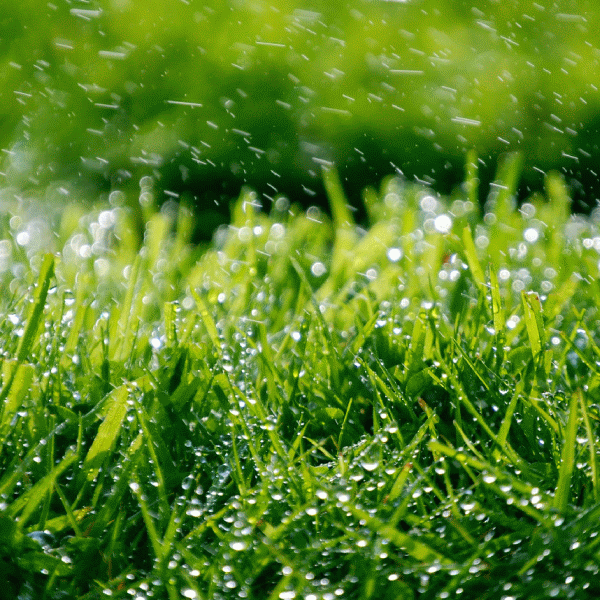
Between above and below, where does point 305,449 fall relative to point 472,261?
below

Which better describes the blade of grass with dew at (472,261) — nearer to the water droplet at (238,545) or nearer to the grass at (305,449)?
the grass at (305,449)

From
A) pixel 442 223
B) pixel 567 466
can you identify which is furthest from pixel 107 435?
pixel 442 223

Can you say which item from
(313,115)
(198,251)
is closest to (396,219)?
(198,251)

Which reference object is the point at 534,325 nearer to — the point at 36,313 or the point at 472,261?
the point at 472,261

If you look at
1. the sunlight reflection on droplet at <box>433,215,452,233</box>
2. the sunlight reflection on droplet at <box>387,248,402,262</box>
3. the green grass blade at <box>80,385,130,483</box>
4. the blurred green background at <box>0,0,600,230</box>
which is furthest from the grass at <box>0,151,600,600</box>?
the blurred green background at <box>0,0,600,230</box>

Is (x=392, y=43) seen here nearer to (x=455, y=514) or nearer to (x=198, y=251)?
(x=198, y=251)

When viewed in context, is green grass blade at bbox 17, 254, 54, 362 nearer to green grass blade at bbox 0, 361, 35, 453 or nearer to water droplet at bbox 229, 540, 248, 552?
green grass blade at bbox 0, 361, 35, 453

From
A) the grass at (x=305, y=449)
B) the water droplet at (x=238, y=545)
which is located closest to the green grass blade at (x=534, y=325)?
the grass at (x=305, y=449)
